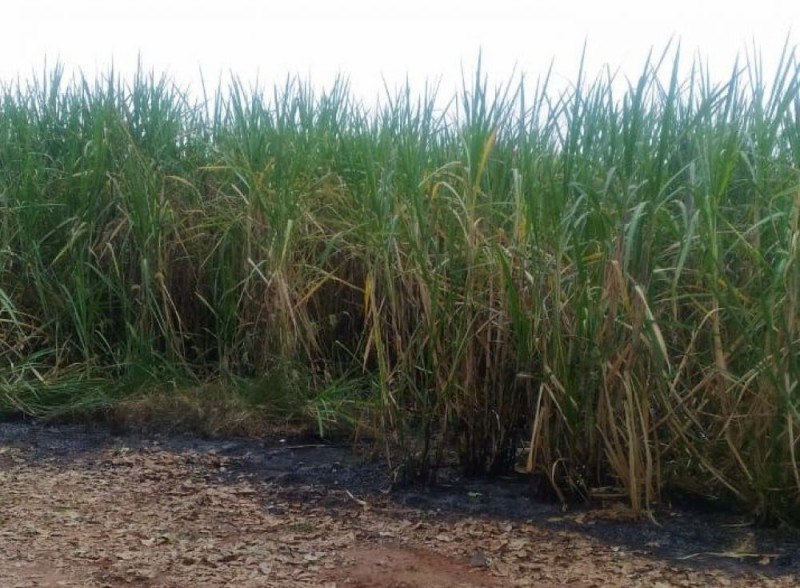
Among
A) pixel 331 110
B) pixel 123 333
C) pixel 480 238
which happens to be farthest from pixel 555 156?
pixel 123 333

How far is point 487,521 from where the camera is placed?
3451 millimetres

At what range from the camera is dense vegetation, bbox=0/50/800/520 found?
323 centimetres

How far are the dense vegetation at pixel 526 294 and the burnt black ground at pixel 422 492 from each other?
105 mm

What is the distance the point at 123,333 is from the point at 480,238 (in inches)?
100

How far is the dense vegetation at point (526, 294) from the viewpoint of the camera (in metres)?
3.23

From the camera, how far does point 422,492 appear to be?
3.75 metres

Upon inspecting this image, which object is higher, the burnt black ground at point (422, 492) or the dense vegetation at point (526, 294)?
the dense vegetation at point (526, 294)

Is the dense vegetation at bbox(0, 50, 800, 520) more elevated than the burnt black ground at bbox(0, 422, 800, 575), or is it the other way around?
the dense vegetation at bbox(0, 50, 800, 520)

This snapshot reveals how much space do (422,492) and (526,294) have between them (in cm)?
85

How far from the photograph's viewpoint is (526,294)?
11.6 feet

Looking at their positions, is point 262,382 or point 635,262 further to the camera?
point 262,382

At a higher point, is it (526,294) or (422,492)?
(526,294)

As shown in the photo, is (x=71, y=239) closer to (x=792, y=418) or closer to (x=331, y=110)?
(x=331, y=110)

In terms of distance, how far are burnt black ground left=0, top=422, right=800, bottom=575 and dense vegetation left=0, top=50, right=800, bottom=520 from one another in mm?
105
